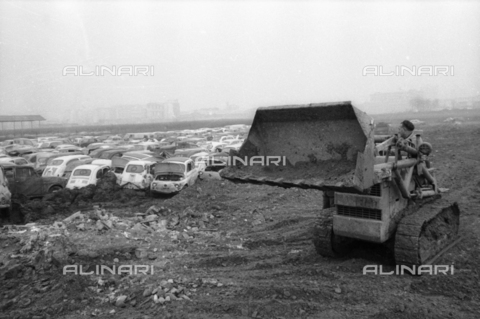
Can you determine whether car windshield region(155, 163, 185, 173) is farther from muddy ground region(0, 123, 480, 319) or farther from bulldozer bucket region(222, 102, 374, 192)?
bulldozer bucket region(222, 102, 374, 192)

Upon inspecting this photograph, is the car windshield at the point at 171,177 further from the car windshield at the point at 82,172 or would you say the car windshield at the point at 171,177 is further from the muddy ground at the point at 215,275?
the muddy ground at the point at 215,275

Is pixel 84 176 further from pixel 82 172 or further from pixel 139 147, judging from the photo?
pixel 139 147

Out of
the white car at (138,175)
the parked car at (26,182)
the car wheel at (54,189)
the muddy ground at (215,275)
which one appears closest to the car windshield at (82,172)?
the car wheel at (54,189)

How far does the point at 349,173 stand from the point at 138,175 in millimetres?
12277

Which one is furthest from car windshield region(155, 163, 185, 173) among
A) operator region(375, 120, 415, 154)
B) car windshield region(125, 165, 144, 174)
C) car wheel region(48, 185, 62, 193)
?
operator region(375, 120, 415, 154)

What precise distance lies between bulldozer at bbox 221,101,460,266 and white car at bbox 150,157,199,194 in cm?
881

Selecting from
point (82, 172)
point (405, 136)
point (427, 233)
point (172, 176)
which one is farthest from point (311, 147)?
point (82, 172)

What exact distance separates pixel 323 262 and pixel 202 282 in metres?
2.19

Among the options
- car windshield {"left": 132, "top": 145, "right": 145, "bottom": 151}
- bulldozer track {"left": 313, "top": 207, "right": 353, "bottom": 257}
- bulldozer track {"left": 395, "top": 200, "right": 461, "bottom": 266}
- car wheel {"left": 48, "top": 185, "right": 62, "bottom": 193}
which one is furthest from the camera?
car windshield {"left": 132, "top": 145, "right": 145, "bottom": 151}

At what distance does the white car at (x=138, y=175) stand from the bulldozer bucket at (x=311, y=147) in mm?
10318

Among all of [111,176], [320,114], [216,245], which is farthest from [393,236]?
[111,176]

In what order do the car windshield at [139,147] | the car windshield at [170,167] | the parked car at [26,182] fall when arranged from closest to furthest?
the parked car at [26,182] < the car windshield at [170,167] < the car windshield at [139,147]

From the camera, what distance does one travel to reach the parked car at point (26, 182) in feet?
48.9

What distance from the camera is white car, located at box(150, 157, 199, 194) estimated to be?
1499 centimetres
